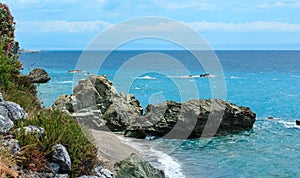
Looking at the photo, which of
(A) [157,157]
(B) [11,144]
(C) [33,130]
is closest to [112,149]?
(A) [157,157]

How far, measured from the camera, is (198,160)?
74.6 ft

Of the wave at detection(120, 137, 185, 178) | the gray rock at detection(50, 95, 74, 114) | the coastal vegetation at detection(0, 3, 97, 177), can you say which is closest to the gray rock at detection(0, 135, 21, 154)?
the coastal vegetation at detection(0, 3, 97, 177)

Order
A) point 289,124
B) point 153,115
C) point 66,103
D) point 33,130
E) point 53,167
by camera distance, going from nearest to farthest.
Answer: point 53,167
point 33,130
point 153,115
point 66,103
point 289,124

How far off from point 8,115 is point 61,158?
212 cm

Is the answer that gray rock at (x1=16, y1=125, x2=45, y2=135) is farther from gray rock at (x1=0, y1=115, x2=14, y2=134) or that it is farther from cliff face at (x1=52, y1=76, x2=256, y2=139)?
cliff face at (x1=52, y1=76, x2=256, y2=139)

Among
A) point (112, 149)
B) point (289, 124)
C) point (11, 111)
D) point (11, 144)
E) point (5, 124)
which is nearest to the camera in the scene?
point (11, 144)

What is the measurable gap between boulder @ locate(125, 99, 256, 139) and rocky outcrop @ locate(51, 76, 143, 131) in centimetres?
192

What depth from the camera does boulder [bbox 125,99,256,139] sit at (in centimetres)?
2916

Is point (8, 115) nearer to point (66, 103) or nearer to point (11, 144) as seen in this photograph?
point (11, 144)

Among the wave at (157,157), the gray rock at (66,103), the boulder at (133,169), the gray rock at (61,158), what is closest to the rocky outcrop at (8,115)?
the gray rock at (61,158)

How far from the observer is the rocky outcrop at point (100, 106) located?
3018cm

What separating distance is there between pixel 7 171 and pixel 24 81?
9.79 metres

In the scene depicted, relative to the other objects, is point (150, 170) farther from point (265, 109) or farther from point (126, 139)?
point (265, 109)

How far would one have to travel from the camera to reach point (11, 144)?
343 inches
